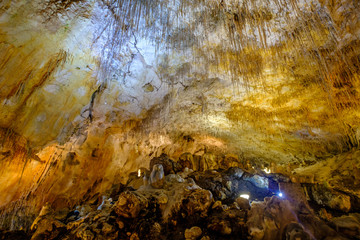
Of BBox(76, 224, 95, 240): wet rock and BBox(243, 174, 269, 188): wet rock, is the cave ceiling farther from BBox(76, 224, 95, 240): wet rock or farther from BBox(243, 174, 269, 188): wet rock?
BBox(76, 224, 95, 240): wet rock

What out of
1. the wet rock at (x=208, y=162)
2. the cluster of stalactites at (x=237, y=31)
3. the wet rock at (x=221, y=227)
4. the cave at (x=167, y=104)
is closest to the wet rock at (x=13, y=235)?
the cave at (x=167, y=104)

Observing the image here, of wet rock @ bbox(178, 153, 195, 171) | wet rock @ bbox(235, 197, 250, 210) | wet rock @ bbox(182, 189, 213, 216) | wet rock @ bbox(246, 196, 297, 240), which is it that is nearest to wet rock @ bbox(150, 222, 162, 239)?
wet rock @ bbox(182, 189, 213, 216)

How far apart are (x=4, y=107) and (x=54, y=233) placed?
12.6 ft

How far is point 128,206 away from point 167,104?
4.57 m

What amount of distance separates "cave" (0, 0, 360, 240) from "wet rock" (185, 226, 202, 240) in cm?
3

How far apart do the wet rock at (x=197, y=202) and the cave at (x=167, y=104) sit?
3 centimetres

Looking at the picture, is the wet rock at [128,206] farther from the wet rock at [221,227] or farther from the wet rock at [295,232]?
the wet rock at [295,232]

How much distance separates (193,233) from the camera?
4.19 m

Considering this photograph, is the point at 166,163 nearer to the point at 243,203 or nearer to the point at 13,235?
the point at 243,203

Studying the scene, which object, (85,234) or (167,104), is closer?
(85,234)

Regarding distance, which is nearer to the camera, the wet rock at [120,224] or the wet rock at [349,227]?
the wet rock at [349,227]

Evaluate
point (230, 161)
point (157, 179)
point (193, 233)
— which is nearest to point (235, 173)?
point (230, 161)

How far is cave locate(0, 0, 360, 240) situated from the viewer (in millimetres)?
4004

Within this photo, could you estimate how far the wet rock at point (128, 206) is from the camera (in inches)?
183
